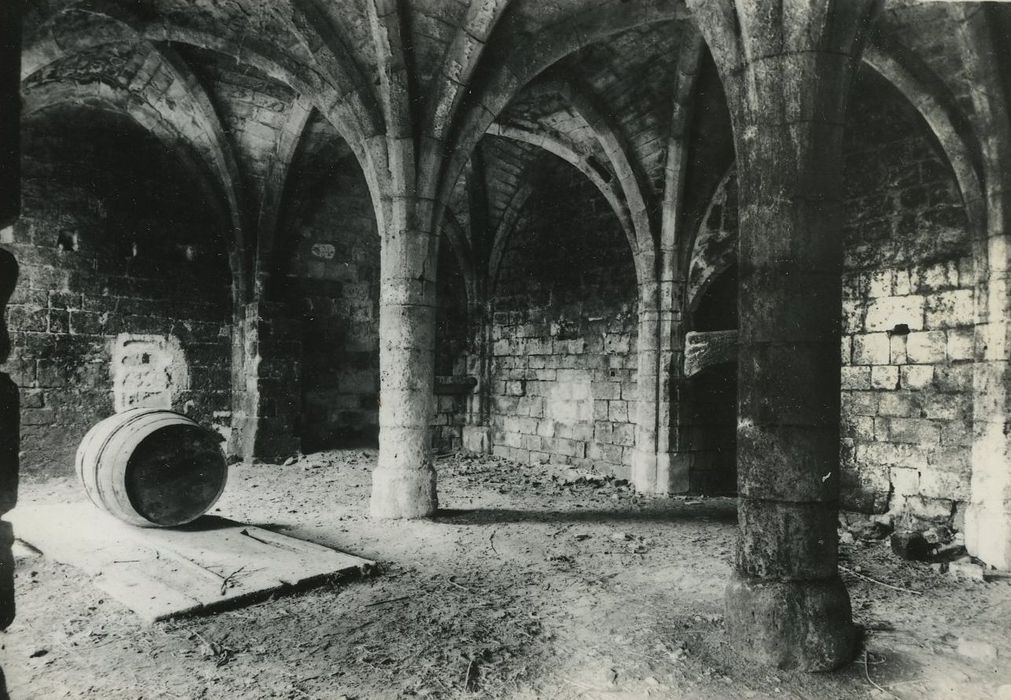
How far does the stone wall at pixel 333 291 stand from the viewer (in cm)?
934

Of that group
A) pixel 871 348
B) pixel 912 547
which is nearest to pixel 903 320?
pixel 871 348

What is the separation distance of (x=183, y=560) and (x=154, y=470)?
2.89ft

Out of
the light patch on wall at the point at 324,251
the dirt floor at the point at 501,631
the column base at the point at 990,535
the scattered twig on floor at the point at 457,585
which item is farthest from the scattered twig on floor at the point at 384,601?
the light patch on wall at the point at 324,251

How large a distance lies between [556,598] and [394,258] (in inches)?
134

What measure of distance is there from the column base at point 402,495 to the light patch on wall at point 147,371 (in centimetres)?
393

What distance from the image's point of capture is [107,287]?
8.20 metres

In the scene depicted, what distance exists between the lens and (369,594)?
155 inches

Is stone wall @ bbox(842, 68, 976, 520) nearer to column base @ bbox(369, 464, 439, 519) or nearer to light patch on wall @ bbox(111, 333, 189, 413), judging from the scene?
column base @ bbox(369, 464, 439, 519)

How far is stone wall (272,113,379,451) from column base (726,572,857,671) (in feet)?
25.0

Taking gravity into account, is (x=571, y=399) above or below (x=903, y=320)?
below

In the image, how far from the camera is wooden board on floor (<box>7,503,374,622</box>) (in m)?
3.73

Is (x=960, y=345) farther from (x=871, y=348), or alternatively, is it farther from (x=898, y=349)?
(x=871, y=348)

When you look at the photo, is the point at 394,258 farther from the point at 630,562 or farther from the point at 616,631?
the point at 616,631

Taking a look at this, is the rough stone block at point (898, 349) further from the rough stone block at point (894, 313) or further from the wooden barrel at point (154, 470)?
the wooden barrel at point (154, 470)
